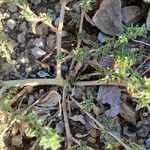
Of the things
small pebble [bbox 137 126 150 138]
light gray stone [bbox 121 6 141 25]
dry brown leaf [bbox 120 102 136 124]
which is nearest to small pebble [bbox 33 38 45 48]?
light gray stone [bbox 121 6 141 25]

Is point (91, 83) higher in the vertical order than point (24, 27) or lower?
lower

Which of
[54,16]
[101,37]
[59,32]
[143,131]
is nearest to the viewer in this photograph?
[143,131]

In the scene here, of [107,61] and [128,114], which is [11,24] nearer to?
[107,61]

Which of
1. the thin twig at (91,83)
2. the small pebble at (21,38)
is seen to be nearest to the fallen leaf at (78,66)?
the thin twig at (91,83)

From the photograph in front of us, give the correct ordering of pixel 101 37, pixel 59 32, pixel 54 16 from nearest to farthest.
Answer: pixel 59 32
pixel 101 37
pixel 54 16

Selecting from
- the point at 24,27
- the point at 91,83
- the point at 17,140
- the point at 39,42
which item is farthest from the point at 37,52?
the point at 17,140

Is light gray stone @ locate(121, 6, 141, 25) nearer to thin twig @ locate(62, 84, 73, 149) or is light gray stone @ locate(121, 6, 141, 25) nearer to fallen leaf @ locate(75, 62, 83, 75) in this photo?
fallen leaf @ locate(75, 62, 83, 75)
